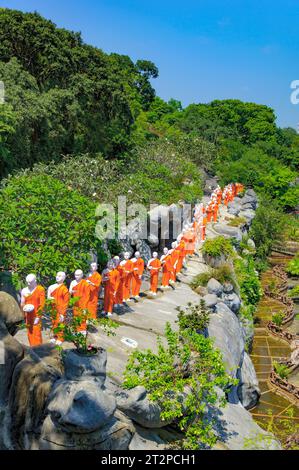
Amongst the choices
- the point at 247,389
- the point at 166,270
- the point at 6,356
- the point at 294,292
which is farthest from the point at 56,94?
the point at 6,356

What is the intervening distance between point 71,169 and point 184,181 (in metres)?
13.2

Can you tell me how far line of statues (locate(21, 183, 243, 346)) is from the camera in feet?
27.3

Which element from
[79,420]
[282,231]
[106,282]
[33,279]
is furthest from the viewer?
[282,231]

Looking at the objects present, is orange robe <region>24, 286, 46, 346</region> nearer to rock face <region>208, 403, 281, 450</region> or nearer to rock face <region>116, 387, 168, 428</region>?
rock face <region>116, 387, 168, 428</region>

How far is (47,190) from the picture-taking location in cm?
1079

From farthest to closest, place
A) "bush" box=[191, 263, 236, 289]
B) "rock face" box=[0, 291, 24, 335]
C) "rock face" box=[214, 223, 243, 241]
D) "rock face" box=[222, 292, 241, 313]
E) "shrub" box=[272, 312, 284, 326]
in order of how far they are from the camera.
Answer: "rock face" box=[214, 223, 243, 241] < "shrub" box=[272, 312, 284, 326] < "bush" box=[191, 263, 236, 289] < "rock face" box=[222, 292, 241, 313] < "rock face" box=[0, 291, 24, 335]

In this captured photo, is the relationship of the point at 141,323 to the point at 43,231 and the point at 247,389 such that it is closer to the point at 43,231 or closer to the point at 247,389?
the point at 43,231

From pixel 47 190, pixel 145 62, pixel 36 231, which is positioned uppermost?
pixel 145 62

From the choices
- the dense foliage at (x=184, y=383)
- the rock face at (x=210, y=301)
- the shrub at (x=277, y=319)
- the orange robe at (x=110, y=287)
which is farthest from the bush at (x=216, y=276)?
the dense foliage at (x=184, y=383)

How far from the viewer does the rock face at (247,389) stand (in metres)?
14.0

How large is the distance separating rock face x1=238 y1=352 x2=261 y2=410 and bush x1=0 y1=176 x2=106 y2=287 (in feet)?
20.3

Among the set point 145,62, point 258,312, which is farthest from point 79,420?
point 145,62

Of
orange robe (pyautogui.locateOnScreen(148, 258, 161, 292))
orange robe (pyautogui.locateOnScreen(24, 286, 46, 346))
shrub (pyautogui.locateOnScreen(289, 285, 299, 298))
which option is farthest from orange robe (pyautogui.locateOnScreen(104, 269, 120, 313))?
shrub (pyautogui.locateOnScreen(289, 285, 299, 298))

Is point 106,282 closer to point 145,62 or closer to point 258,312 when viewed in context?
point 258,312
